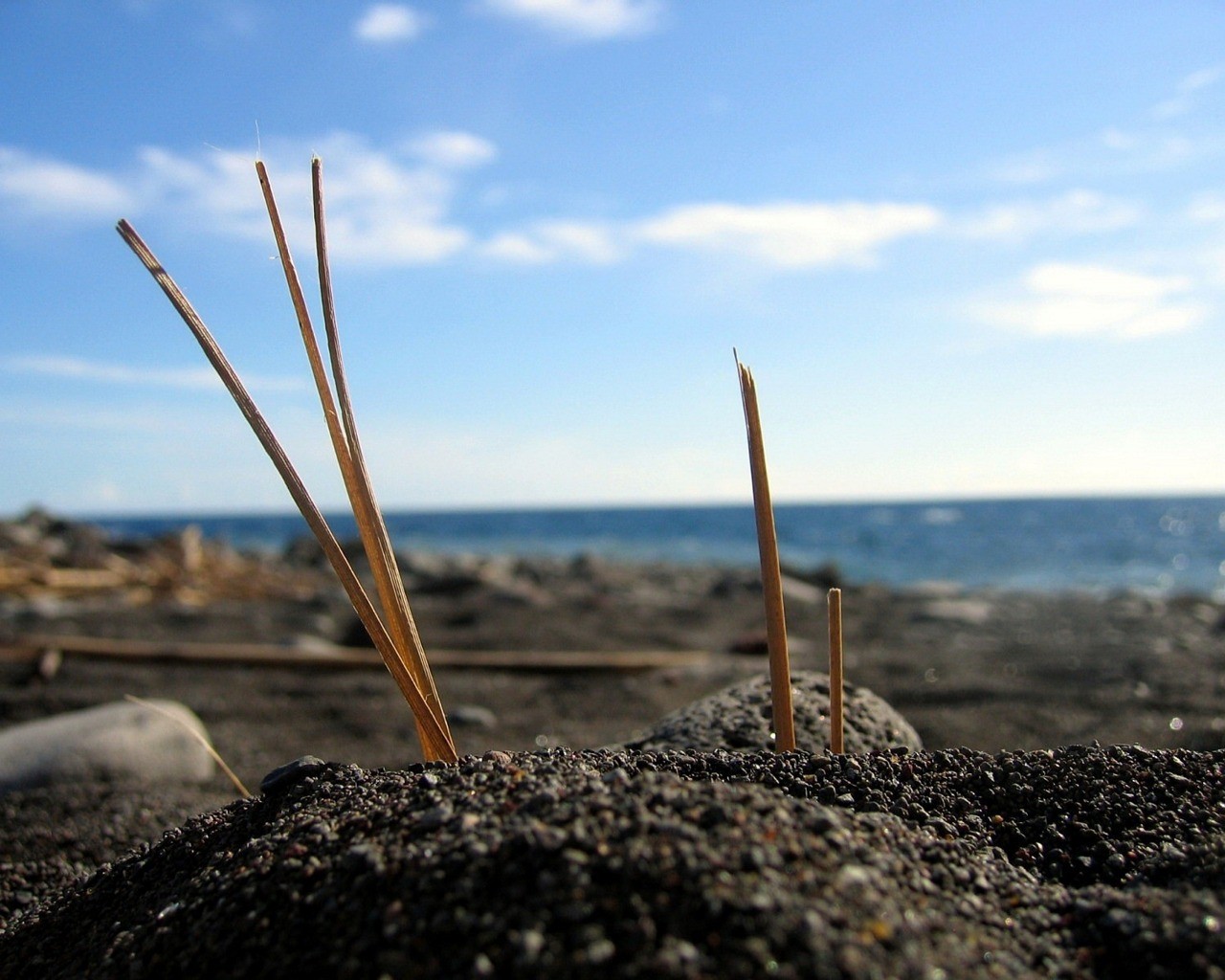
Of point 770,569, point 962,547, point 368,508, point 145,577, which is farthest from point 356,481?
point 962,547

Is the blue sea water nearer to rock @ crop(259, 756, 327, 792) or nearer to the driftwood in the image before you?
the driftwood

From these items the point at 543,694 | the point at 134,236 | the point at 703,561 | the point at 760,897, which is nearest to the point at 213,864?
the point at 760,897

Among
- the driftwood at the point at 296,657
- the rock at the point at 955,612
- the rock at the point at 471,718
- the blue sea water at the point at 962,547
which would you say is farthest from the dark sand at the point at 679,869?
the blue sea water at the point at 962,547

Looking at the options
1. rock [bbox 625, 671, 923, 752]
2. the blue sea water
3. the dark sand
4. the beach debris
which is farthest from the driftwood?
the blue sea water

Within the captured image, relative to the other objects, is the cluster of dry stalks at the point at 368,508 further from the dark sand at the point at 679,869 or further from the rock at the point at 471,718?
the rock at the point at 471,718

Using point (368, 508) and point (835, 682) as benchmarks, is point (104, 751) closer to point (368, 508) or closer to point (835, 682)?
point (368, 508)
